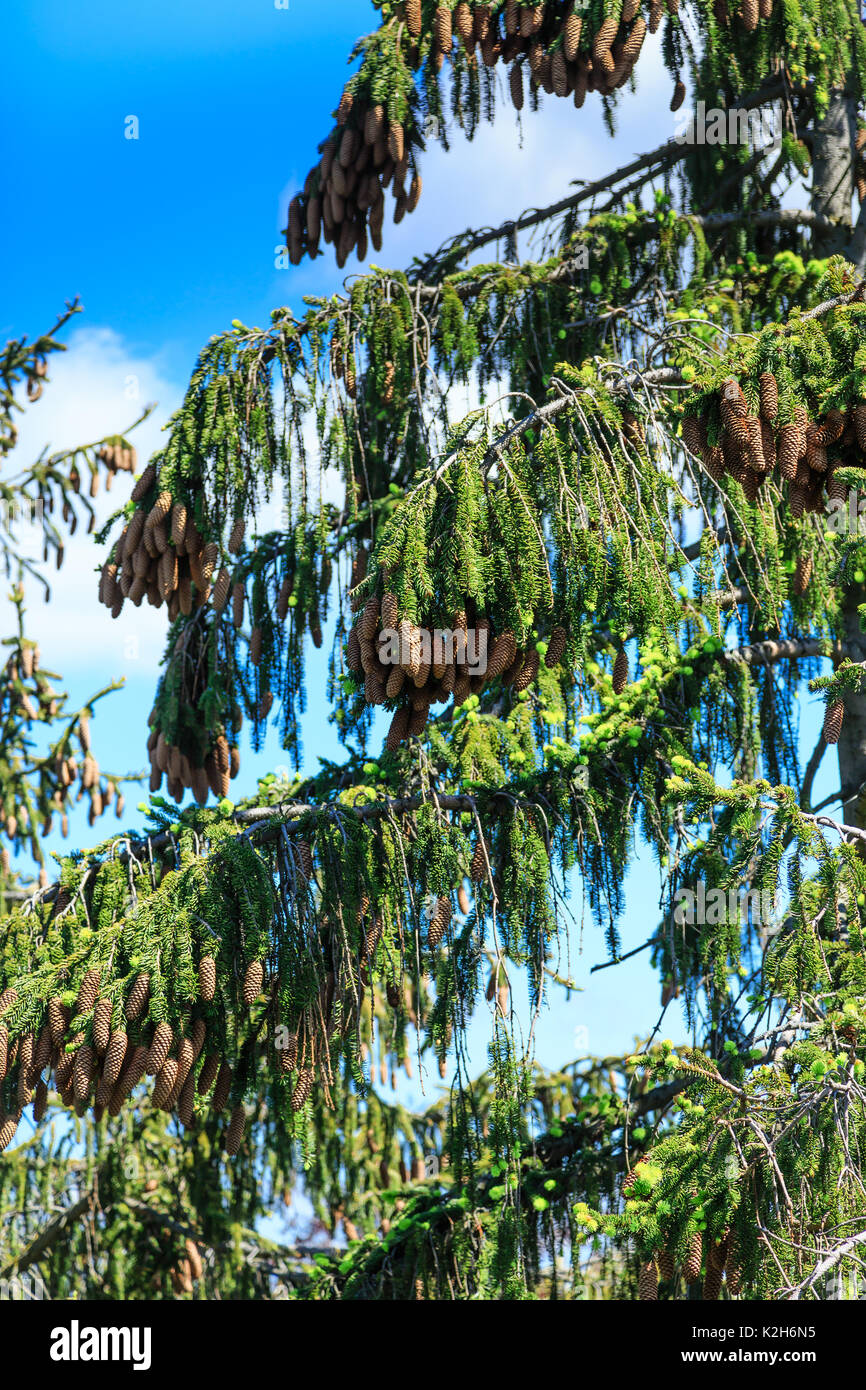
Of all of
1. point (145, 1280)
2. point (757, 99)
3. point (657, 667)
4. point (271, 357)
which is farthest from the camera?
point (145, 1280)

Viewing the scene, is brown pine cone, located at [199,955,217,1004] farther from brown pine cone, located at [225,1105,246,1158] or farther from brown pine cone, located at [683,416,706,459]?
brown pine cone, located at [683,416,706,459]

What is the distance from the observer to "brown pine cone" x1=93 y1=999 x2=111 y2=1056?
4.12 metres

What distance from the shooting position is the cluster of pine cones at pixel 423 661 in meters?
3.77

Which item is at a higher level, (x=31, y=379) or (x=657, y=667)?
(x=31, y=379)

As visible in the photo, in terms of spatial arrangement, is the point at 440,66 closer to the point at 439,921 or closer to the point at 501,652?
the point at 501,652

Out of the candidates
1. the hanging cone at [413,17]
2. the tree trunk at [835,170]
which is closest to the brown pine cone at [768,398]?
the hanging cone at [413,17]

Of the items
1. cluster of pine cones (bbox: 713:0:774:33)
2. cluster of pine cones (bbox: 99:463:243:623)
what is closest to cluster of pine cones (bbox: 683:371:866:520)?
cluster of pine cones (bbox: 99:463:243:623)

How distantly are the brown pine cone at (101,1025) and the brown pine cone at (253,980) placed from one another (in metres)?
0.45

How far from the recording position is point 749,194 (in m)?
7.45

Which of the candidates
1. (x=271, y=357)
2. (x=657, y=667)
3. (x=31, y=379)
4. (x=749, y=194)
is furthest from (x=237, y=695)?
(x=31, y=379)

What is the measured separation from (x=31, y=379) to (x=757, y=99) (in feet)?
18.8

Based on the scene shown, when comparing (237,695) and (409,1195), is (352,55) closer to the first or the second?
(237,695)
